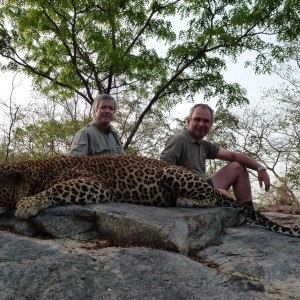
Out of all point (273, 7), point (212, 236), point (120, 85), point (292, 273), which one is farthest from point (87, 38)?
point (292, 273)

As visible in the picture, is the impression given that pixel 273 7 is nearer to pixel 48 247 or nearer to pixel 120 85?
pixel 120 85

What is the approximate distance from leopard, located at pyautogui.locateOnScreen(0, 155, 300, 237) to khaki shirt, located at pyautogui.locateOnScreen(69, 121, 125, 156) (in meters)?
1.04

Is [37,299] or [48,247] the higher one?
[48,247]

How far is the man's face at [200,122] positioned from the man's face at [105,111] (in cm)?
127

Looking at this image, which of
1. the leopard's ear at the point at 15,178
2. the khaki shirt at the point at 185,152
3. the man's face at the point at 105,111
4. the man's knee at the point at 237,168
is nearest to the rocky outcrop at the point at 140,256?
Answer: the leopard's ear at the point at 15,178

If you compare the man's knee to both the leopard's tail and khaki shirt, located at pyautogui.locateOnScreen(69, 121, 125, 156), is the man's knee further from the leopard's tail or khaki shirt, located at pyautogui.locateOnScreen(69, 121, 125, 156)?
khaki shirt, located at pyautogui.locateOnScreen(69, 121, 125, 156)

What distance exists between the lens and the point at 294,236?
15.2ft

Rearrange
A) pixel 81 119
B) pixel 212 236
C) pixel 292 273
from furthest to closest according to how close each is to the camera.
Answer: pixel 81 119, pixel 212 236, pixel 292 273

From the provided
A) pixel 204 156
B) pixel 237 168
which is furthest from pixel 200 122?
pixel 237 168

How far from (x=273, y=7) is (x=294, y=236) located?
27.6ft

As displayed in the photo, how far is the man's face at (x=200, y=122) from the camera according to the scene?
229 inches

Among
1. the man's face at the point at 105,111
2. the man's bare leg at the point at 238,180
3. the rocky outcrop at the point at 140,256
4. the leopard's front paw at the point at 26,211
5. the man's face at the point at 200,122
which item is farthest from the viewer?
the man's face at the point at 105,111

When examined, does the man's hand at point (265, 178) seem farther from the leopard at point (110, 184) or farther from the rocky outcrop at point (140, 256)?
the rocky outcrop at point (140, 256)

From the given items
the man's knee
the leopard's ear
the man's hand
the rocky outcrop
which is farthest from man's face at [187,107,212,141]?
the leopard's ear
